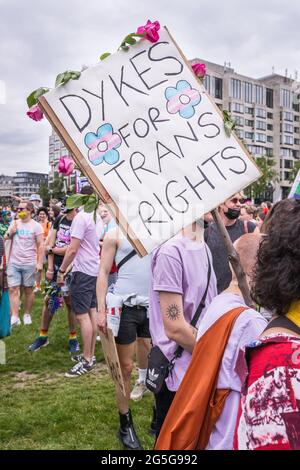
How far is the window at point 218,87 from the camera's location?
8256cm

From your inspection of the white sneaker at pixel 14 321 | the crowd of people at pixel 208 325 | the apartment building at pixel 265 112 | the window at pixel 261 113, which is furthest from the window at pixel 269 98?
the crowd of people at pixel 208 325

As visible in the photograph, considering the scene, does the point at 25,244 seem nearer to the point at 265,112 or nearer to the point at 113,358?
the point at 113,358

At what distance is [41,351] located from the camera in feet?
20.7

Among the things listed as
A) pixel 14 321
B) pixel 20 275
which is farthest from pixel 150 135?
pixel 20 275

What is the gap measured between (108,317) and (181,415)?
6.71 ft

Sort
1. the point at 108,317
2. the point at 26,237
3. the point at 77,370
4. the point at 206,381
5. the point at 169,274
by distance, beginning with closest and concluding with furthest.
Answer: the point at 206,381
the point at 169,274
the point at 108,317
the point at 77,370
the point at 26,237

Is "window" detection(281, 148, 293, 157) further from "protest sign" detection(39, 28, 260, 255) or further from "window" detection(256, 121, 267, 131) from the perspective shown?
"protest sign" detection(39, 28, 260, 255)

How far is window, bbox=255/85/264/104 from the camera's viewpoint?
89.2m

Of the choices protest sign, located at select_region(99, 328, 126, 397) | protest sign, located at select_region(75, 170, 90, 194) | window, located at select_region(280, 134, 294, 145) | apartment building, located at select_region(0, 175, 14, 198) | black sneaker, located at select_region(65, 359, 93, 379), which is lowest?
black sneaker, located at select_region(65, 359, 93, 379)

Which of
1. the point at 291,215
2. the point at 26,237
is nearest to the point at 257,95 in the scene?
the point at 26,237

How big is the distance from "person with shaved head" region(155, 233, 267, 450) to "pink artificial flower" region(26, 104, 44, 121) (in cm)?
109

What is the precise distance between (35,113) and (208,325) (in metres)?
1.14

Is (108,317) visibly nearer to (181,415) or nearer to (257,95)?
(181,415)

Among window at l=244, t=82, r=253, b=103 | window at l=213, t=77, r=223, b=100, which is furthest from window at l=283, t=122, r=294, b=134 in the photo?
window at l=213, t=77, r=223, b=100
